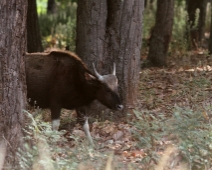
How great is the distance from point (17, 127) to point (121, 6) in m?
3.67

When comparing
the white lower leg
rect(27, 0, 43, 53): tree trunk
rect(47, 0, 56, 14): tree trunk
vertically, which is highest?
rect(47, 0, 56, 14): tree trunk

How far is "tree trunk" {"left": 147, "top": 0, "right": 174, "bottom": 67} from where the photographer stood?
1449cm

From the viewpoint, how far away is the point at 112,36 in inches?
375

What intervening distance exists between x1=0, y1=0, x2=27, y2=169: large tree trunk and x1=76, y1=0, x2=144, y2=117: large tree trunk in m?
3.04

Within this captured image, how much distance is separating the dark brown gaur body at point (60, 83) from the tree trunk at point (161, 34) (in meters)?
5.26

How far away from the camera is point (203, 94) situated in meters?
10.0

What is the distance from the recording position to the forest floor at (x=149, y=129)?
6.10 metres

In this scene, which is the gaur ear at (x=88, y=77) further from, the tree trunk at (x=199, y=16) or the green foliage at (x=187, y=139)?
the tree trunk at (x=199, y=16)

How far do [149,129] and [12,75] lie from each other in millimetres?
1729

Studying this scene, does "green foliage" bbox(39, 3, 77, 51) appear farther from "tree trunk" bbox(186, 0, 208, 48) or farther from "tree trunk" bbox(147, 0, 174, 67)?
"tree trunk" bbox(186, 0, 208, 48)

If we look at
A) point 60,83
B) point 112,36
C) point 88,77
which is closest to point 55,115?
point 60,83

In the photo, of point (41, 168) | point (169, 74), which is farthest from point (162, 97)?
point (41, 168)

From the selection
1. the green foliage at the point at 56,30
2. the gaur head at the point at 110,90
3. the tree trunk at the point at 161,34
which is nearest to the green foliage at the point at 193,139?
the gaur head at the point at 110,90

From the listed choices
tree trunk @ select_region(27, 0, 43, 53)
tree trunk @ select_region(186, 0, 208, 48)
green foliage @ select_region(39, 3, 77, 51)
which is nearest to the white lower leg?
tree trunk @ select_region(27, 0, 43, 53)
